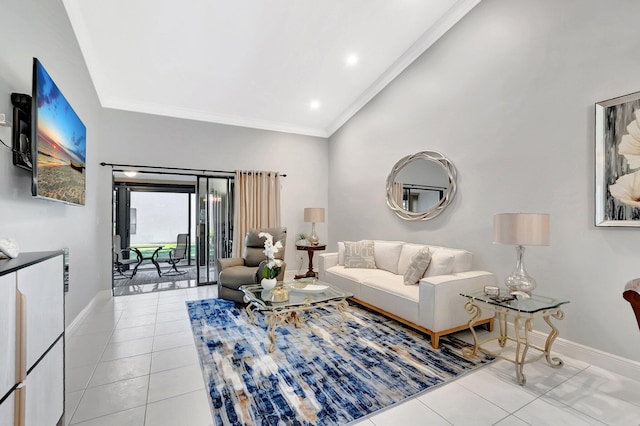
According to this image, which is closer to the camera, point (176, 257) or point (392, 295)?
point (392, 295)

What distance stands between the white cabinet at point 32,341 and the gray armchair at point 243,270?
2.33 meters

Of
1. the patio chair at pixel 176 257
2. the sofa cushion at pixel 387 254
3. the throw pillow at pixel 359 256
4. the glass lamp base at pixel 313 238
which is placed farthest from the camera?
the patio chair at pixel 176 257

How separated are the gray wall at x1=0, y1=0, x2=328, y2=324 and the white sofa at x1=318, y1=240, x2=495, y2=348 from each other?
91.5 inches

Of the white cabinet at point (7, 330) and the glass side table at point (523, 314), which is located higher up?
the white cabinet at point (7, 330)

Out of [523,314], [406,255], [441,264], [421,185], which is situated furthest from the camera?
[421,185]

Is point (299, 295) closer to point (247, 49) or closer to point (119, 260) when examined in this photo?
point (247, 49)

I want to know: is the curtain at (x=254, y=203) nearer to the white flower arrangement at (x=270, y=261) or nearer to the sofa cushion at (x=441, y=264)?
the white flower arrangement at (x=270, y=261)

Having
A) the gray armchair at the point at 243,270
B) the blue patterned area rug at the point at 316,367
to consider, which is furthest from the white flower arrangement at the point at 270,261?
the gray armchair at the point at 243,270

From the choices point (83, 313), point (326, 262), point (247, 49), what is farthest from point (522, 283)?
point (83, 313)

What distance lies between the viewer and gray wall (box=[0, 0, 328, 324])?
1.86 metres

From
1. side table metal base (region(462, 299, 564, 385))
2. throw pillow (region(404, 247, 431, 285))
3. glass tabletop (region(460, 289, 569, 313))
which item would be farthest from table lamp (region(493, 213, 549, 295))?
throw pillow (region(404, 247, 431, 285))

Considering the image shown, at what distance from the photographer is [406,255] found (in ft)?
12.6

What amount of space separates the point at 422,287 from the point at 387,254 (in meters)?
1.37

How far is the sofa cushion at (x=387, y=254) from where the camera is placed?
4051 millimetres
